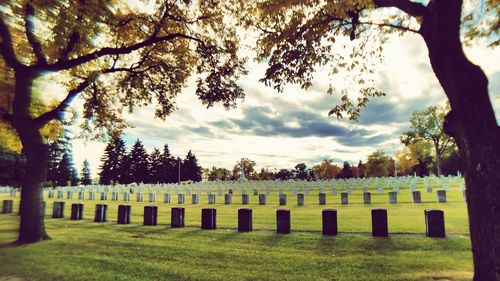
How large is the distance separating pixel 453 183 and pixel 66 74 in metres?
36.6

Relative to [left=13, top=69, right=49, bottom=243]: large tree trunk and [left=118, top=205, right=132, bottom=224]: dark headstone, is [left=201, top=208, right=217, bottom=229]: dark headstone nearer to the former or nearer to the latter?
[left=118, top=205, right=132, bottom=224]: dark headstone

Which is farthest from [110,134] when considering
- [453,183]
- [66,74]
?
[453,183]

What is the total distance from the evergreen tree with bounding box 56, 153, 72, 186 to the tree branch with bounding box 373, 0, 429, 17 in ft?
244

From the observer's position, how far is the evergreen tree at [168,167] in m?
86.2

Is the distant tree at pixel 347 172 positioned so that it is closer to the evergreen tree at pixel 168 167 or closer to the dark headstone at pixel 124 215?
the evergreen tree at pixel 168 167

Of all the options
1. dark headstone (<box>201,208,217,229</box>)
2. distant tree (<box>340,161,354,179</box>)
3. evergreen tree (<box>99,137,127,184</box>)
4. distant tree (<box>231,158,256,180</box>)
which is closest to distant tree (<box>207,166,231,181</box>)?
distant tree (<box>231,158,256,180</box>)

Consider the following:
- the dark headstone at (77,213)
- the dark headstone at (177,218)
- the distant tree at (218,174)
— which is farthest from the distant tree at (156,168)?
the dark headstone at (177,218)

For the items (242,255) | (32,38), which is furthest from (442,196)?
(32,38)

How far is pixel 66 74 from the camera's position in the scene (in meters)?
13.5

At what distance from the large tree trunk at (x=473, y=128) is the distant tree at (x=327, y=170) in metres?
101

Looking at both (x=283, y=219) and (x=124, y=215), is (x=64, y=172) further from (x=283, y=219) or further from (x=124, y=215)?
(x=283, y=219)

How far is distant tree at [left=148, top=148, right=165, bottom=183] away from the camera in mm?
85312

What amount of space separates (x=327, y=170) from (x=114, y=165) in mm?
63854

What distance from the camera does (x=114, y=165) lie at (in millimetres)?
84562
